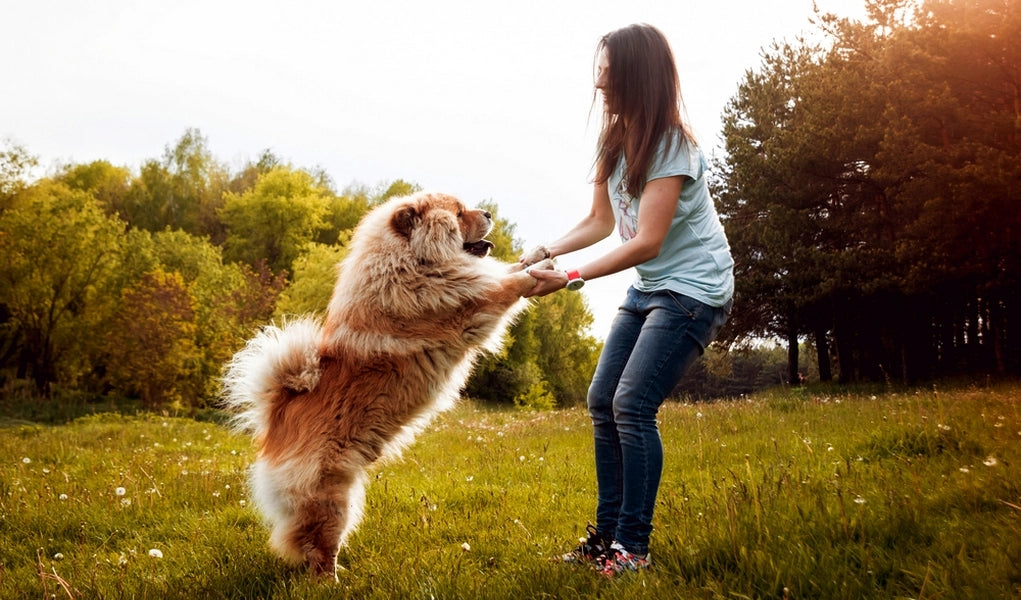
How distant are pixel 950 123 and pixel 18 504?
21.5 meters

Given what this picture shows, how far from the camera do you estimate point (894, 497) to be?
351 cm

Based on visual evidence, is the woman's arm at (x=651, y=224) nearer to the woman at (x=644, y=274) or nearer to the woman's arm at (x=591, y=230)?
the woman at (x=644, y=274)

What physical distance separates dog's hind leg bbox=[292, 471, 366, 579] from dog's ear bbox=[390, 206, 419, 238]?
1528 mm

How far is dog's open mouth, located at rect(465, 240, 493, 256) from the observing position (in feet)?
15.6

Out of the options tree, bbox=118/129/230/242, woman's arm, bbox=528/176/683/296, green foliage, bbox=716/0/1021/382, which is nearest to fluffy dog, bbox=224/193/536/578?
woman's arm, bbox=528/176/683/296

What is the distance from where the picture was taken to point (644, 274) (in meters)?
3.55

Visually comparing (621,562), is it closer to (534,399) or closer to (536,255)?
(536,255)

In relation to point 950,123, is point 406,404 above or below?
below

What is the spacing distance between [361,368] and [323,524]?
855mm

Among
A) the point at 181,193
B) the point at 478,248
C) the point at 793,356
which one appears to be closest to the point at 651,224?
the point at 478,248

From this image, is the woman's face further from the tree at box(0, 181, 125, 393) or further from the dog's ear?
the tree at box(0, 181, 125, 393)

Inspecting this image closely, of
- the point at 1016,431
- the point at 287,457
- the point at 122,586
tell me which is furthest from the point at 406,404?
the point at 1016,431

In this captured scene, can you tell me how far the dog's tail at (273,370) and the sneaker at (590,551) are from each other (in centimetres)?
168

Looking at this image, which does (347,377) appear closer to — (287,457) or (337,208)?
(287,457)
